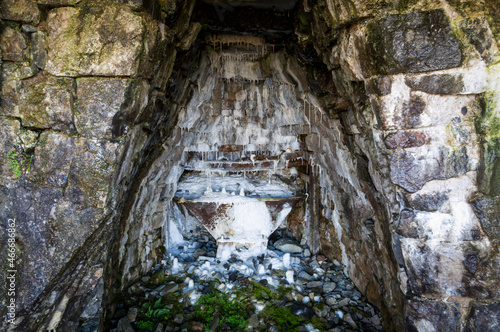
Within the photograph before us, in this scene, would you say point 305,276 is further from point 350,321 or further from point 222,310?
point 222,310

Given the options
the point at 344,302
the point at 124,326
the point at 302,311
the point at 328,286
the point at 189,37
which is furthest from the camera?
the point at 328,286

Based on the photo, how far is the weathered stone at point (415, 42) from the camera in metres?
2.38

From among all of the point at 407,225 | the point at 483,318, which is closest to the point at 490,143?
the point at 407,225

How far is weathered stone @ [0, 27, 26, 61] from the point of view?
2471mm

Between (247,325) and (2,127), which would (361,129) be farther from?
(2,127)

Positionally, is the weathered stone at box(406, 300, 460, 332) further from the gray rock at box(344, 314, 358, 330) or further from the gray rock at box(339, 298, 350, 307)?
the gray rock at box(339, 298, 350, 307)

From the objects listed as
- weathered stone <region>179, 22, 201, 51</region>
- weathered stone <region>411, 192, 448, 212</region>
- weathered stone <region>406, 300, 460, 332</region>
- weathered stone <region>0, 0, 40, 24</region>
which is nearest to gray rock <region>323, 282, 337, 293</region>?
weathered stone <region>406, 300, 460, 332</region>

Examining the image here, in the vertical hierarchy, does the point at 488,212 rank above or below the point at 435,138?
below

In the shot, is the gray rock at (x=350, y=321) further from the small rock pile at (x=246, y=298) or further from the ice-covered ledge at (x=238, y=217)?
the ice-covered ledge at (x=238, y=217)

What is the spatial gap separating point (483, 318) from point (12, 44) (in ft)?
15.1

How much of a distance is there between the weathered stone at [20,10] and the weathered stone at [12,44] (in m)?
0.11

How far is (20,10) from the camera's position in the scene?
245 cm

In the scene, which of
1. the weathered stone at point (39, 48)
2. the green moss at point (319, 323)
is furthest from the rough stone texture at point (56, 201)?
the green moss at point (319, 323)

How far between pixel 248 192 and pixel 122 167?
3364mm
